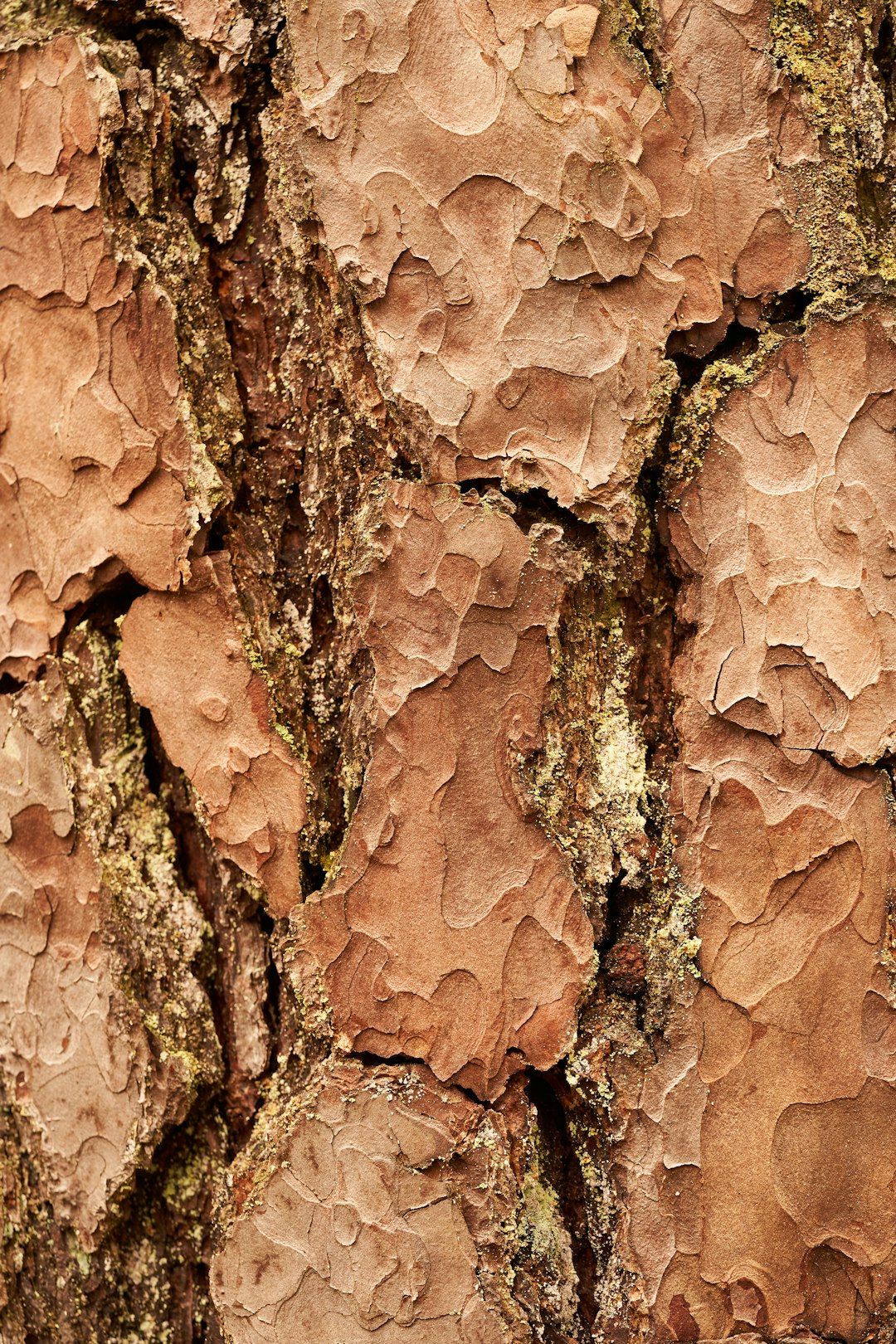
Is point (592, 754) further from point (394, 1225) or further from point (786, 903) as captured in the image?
point (394, 1225)

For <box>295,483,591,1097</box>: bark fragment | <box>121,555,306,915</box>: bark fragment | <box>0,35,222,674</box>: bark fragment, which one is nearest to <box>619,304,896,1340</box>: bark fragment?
<box>295,483,591,1097</box>: bark fragment

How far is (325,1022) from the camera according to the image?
92cm

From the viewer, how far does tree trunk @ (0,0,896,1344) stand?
2.86ft

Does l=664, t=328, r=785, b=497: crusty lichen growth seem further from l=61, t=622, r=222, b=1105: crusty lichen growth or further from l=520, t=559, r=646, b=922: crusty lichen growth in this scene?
l=61, t=622, r=222, b=1105: crusty lichen growth

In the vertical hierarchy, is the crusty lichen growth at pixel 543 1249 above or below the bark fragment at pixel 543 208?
below

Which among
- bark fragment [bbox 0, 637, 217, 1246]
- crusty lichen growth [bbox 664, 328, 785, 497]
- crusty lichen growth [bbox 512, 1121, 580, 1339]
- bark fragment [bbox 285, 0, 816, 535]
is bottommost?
crusty lichen growth [bbox 512, 1121, 580, 1339]

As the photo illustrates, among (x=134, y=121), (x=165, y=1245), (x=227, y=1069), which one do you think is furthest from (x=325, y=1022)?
(x=134, y=121)

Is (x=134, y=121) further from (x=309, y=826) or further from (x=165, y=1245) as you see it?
(x=165, y=1245)

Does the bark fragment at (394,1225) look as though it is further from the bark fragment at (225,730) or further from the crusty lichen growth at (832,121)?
the crusty lichen growth at (832,121)

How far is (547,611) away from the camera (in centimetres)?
88

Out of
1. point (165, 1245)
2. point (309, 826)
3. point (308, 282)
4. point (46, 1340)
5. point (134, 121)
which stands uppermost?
point (134, 121)

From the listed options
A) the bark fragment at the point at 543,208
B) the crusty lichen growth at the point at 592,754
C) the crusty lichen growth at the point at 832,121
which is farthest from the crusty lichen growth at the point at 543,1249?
the crusty lichen growth at the point at 832,121

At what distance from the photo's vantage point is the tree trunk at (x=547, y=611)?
34.3 inches

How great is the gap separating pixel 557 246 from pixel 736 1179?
2.50 ft
